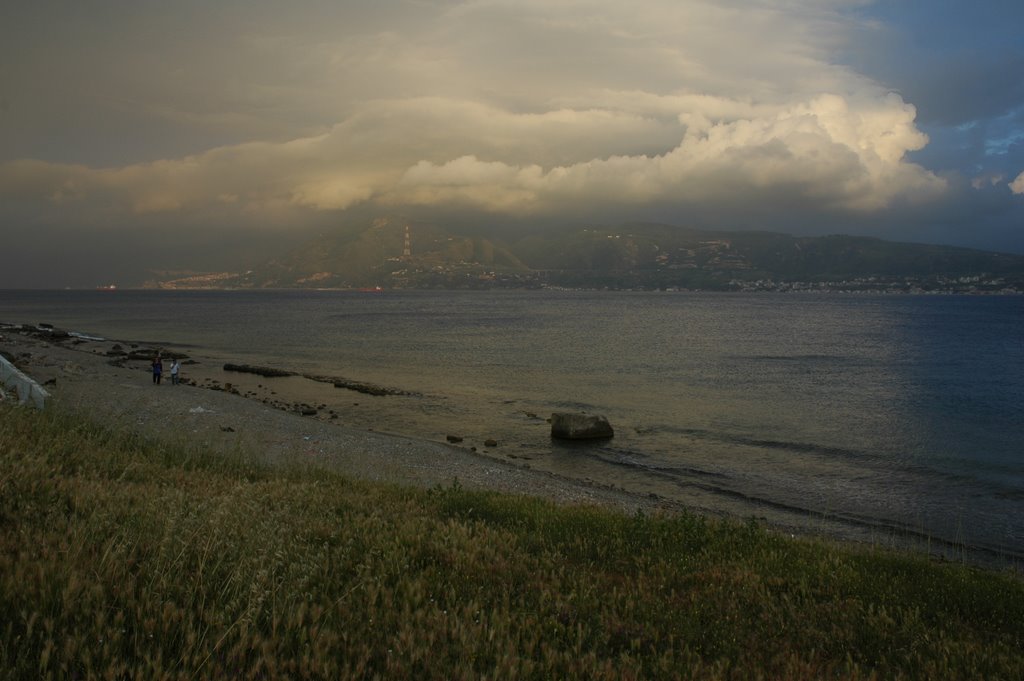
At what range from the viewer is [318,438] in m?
30.4

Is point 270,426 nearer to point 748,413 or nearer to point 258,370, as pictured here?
point 258,370

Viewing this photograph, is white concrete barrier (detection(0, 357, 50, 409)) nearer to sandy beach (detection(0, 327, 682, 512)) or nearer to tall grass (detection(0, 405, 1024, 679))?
sandy beach (detection(0, 327, 682, 512))

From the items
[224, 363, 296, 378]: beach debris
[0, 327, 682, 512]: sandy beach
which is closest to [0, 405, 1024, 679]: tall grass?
[0, 327, 682, 512]: sandy beach

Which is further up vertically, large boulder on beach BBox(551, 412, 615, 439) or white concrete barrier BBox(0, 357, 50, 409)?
white concrete barrier BBox(0, 357, 50, 409)

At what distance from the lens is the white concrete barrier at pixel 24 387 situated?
59.4 feet

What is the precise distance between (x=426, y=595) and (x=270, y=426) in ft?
94.4

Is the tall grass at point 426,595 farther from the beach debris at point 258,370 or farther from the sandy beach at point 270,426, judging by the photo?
the beach debris at point 258,370

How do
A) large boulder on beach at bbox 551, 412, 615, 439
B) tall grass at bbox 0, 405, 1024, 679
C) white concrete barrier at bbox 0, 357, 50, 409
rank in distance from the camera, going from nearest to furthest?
1. tall grass at bbox 0, 405, 1024, 679
2. white concrete barrier at bbox 0, 357, 50, 409
3. large boulder on beach at bbox 551, 412, 615, 439

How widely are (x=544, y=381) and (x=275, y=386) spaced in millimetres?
22047

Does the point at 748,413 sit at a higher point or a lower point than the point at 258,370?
lower

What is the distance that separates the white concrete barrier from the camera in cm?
1811

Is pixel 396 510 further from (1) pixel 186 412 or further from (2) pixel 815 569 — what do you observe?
(1) pixel 186 412

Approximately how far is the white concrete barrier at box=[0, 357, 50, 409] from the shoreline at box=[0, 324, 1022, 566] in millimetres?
510

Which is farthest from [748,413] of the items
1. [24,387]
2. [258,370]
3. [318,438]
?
[258,370]
